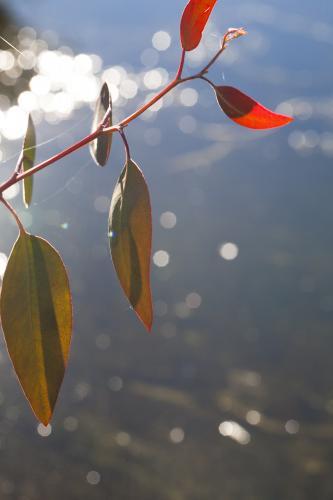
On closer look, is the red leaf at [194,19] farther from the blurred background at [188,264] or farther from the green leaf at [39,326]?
the blurred background at [188,264]

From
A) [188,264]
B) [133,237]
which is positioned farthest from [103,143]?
[188,264]

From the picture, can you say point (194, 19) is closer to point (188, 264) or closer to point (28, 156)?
point (28, 156)

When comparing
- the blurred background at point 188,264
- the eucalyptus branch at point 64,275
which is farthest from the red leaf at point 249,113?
the blurred background at point 188,264

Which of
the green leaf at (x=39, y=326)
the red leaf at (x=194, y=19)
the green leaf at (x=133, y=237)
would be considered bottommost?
the green leaf at (x=39, y=326)

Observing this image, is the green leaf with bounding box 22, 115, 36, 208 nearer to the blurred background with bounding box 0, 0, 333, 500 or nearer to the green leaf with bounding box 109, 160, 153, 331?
the green leaf with bounding box 109, 160, 153, 331

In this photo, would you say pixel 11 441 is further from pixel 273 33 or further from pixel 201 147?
pixel 273 33
